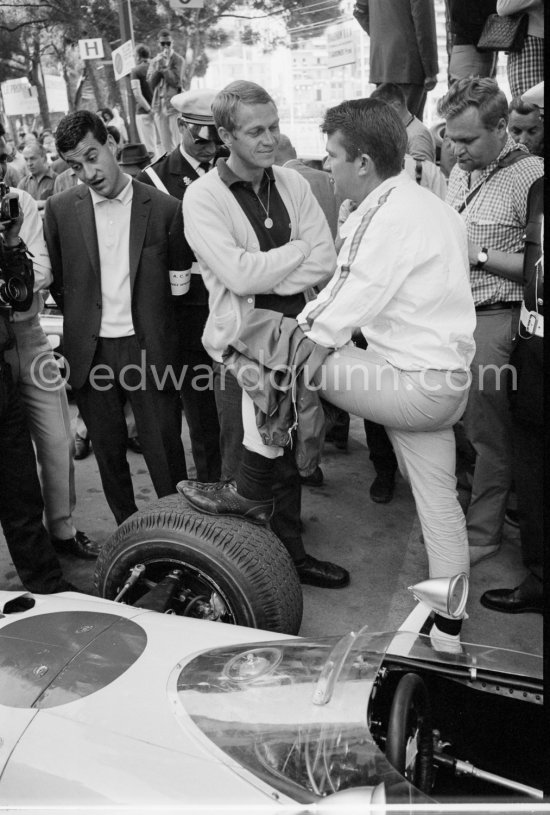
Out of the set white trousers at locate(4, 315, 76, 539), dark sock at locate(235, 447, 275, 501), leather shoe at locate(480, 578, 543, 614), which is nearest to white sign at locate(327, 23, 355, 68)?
white trousers at locate(4, 315, 76, 539)

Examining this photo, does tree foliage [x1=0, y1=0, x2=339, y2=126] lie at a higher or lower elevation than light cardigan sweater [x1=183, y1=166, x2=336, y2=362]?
higher

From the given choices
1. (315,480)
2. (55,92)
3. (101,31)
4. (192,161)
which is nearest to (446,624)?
(315,480)

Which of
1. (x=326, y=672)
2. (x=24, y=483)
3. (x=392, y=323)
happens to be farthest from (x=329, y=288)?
(x=24, y=483)

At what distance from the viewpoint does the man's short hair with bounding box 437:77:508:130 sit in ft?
11.3

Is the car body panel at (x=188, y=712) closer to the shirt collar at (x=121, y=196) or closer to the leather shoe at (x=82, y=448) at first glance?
the shirt collar at (x=121, y=196)

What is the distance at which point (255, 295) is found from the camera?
130 inches

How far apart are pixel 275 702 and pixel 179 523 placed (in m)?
1.14

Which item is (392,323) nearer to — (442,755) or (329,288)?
(329,288)

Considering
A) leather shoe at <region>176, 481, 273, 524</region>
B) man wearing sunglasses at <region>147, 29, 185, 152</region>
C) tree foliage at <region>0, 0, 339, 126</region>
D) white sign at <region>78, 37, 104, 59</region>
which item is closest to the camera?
leather shoe at <region>176, 481, 273, 524</region>

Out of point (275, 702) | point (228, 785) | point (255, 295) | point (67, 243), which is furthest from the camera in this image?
point (67, 243)

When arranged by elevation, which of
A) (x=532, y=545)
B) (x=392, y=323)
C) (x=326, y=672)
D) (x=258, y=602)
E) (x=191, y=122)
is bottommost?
(x=532, y=545)

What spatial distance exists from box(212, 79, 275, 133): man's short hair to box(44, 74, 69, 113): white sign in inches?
582

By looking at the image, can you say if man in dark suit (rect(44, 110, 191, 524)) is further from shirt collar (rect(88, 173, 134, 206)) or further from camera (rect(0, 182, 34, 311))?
camera (rect(0, 182, 34, 311))

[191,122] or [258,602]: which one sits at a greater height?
[191,122]
